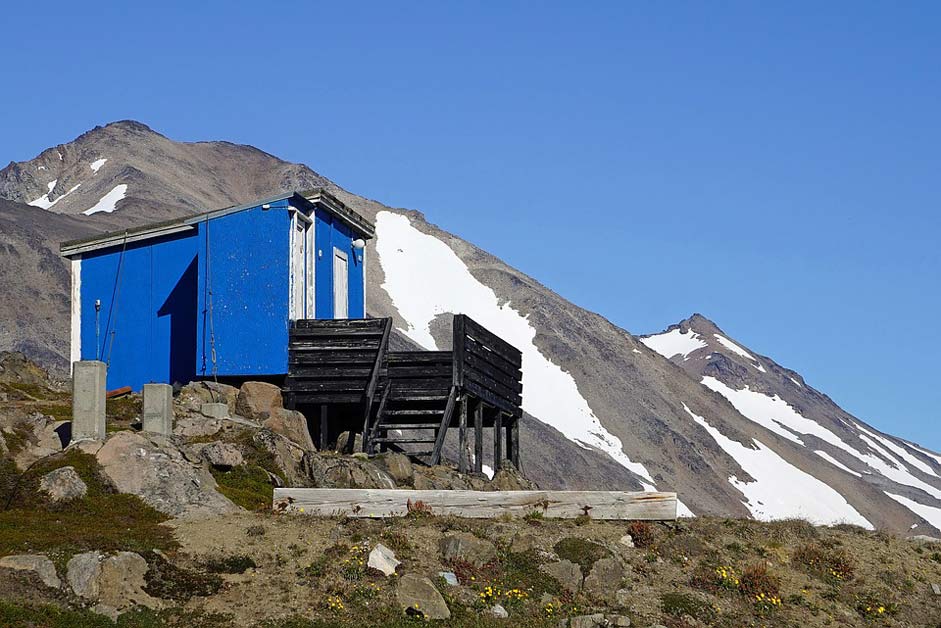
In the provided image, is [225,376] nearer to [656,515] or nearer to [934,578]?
[656,515]

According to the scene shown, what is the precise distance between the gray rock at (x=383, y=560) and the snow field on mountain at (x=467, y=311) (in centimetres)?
10946

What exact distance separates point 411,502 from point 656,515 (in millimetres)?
3956

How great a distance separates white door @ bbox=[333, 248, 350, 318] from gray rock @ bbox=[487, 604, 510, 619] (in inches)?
638

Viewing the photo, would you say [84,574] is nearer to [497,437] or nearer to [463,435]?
[463,435]

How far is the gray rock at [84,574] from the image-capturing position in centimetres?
1666

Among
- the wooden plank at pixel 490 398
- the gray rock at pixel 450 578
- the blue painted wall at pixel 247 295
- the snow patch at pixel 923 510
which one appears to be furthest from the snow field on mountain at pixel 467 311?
the gray rock at pixel 450 578

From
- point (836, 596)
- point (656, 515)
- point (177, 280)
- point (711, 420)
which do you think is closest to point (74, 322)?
point (177, 280)

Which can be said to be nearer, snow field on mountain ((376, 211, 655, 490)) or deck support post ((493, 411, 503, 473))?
deck support post ((493, 411, 503, 473))

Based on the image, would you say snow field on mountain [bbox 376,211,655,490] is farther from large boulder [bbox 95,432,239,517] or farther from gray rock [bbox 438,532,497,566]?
gray rock [bbox 438,532,497,566]

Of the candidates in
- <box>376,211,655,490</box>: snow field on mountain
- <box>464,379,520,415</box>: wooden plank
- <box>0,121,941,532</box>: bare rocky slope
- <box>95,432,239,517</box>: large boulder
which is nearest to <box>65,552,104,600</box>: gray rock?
<box>95,432,239,517</box>: large boulder

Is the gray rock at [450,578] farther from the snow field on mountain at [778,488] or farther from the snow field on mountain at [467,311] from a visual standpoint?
the snow field on mountain at [778,488]

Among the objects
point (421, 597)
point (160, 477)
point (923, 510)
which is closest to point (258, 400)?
point (160, 477)

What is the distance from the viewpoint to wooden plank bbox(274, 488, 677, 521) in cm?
2091

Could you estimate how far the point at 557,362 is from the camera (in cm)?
16000
